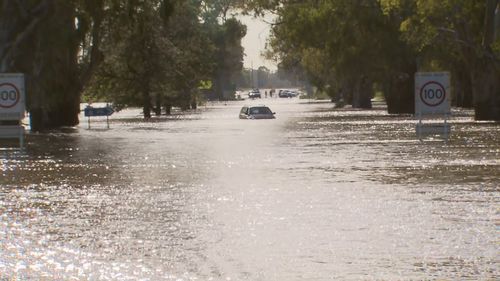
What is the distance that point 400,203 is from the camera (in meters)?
17.8

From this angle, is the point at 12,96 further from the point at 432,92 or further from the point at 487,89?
the point at 487,89

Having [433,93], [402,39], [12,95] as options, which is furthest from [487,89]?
[12,95]

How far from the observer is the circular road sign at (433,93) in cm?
3662

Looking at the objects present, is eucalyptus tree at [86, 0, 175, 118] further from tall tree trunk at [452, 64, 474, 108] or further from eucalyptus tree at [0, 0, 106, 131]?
tall tree trunk at [452, 64, 474, 108]

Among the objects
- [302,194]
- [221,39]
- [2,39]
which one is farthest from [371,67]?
[221,39]

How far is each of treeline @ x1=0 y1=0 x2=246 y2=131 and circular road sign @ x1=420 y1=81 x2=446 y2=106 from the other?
14699 mm

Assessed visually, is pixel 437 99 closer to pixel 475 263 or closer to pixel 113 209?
pixel 113 209

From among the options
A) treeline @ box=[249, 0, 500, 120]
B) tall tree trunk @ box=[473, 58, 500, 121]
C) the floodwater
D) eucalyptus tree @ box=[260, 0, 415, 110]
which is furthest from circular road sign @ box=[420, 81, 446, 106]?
eucalyptus tree @ box=[260, 0, 415, 110]

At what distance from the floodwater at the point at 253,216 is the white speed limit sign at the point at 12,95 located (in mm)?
3898

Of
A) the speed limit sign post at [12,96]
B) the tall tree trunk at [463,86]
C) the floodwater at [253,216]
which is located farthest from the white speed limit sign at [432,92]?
the tall tree trunk at [463,86]

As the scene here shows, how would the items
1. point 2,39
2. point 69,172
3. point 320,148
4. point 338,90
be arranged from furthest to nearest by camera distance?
point 338,90
point 2,39
point 320,148
point 69,172

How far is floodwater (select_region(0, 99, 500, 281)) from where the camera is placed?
11.9 metres

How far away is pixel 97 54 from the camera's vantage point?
61.6 metres

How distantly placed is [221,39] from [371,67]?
104062mm
